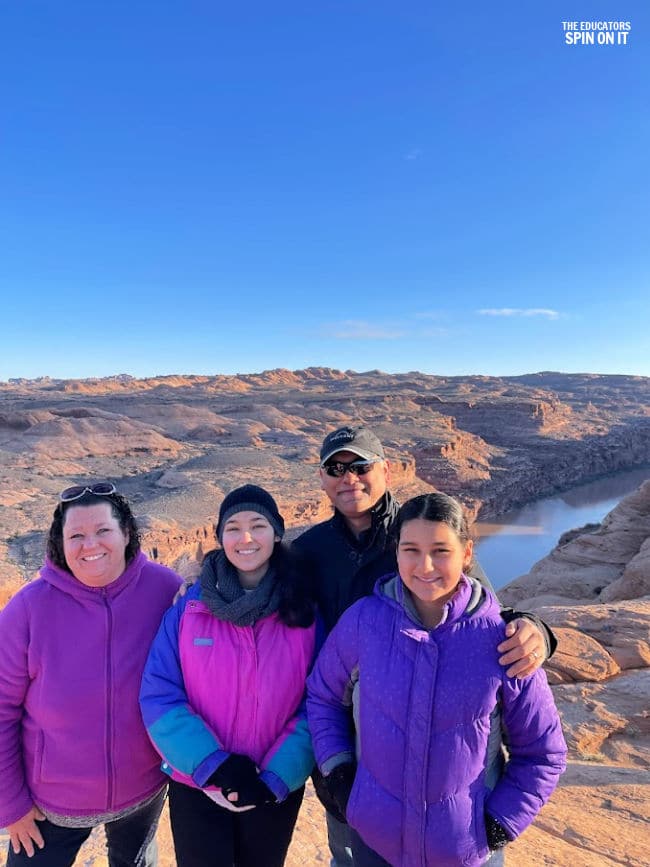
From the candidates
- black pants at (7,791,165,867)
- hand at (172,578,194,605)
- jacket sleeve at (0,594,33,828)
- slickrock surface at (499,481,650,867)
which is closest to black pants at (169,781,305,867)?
black pants at (7,791,165,867)

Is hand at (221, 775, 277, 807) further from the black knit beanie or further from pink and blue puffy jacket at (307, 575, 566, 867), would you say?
the black knit beanie

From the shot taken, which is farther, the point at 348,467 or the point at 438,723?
the point at 348,467

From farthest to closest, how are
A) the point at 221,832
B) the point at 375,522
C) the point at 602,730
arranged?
the point at 602,730 → the point at 375,522 → the point at 221,832

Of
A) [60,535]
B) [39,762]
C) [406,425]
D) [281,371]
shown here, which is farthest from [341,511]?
[281,371]

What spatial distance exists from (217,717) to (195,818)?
392 mm

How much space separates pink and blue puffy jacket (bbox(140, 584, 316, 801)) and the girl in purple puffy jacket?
0.21 m

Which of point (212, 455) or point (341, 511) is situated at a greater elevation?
point (341, 511)

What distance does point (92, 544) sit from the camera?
6.51ft

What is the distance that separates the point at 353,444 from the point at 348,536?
1.39ft

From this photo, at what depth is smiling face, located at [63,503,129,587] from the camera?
Result: 1.99 m

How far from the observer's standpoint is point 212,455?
23.3m

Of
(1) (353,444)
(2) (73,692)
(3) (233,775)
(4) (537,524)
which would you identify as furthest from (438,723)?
(4) (537,524)

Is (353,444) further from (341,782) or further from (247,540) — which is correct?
(341,782)

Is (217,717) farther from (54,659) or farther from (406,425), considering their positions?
(406,425)
